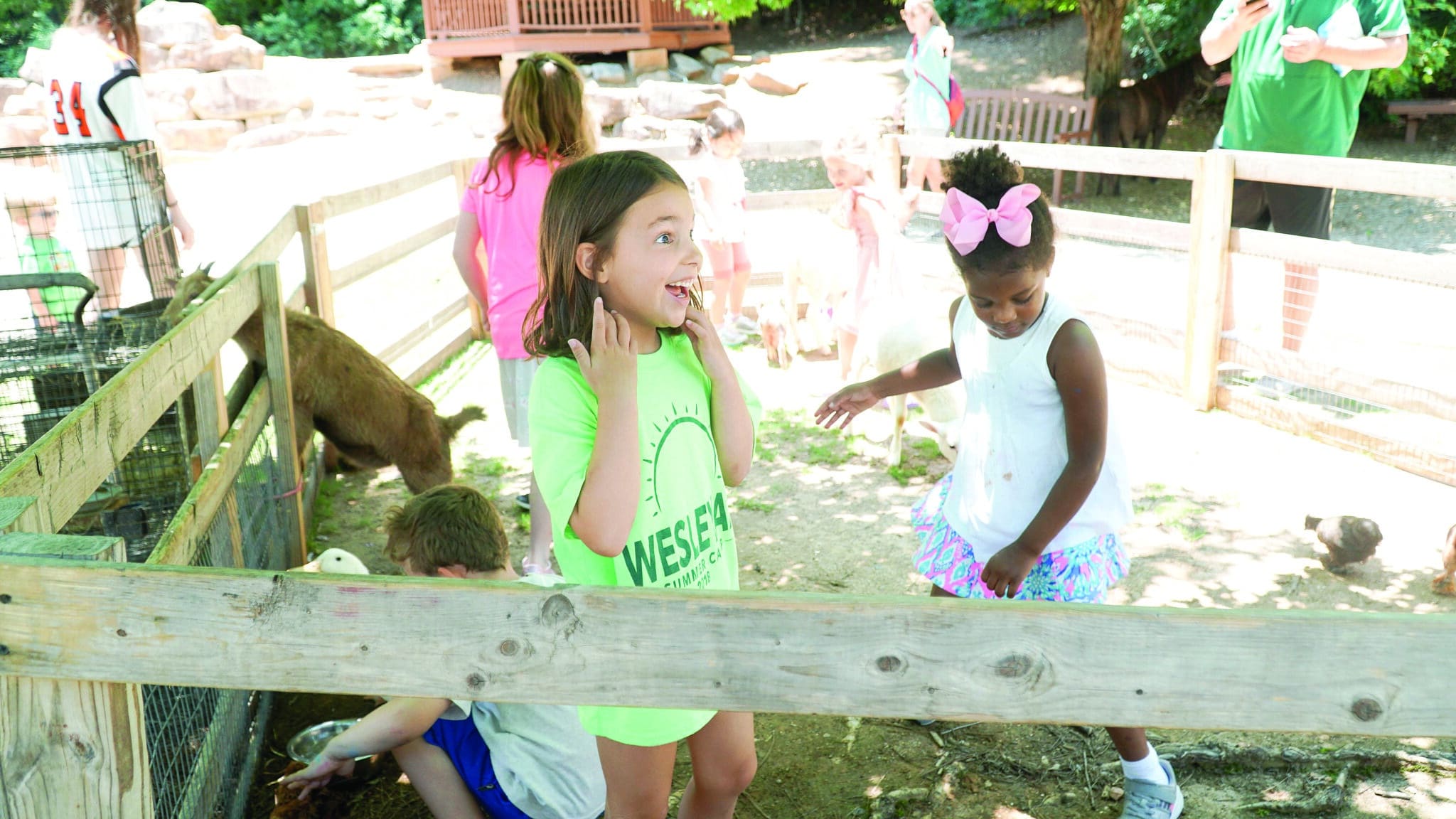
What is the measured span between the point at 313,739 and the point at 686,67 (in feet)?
57.1

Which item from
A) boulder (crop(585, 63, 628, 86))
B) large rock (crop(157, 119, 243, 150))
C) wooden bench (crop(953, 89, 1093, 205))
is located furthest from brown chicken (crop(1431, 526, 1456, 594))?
large rock (crop(157, 119, 243, 150))

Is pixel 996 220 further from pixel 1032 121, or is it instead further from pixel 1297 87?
pixel 1032 121

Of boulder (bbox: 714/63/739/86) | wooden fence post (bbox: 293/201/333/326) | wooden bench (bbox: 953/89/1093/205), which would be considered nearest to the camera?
wooden fence post (bbox: 293/201/333/326)

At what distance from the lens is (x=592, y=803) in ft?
8.79

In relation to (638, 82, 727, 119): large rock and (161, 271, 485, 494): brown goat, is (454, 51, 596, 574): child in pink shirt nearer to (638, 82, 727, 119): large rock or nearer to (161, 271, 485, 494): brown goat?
(161, 271, 485, 494): brown goat

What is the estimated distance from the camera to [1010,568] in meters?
2.55

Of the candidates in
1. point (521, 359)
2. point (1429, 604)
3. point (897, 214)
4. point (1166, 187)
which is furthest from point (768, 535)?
point (1166, 187)

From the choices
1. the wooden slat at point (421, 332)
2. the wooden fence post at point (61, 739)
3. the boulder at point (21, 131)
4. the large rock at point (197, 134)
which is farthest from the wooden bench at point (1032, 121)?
the boulder at point (21, 131)

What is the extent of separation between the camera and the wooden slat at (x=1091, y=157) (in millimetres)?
6152

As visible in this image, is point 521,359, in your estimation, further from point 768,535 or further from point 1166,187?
point 1166,187

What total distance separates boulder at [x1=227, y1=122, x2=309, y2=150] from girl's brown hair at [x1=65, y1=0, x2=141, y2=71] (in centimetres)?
1395

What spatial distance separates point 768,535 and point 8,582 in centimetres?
362

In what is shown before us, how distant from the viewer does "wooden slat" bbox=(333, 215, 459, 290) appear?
20.5 ft

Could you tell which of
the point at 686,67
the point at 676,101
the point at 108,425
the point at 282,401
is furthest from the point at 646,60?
the point at 108,425
